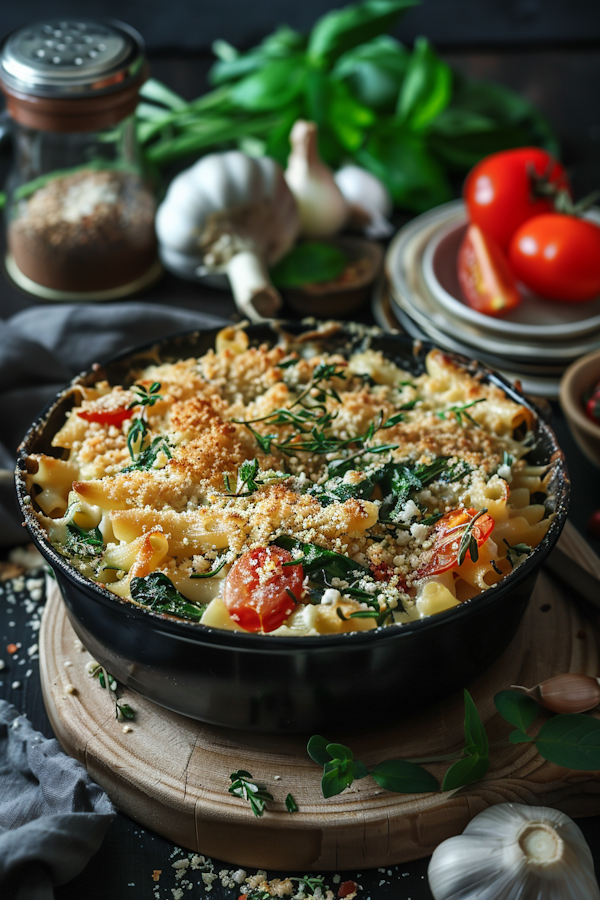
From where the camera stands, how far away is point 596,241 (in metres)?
2.91

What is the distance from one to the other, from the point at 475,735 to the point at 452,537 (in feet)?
1.16

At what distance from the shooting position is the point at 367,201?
3346 millimetres

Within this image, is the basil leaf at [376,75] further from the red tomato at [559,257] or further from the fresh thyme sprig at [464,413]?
the fresh thyme sprig at [464,413]

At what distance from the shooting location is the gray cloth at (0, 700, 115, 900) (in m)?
1.49

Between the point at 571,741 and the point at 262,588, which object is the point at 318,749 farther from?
the point at 571,741

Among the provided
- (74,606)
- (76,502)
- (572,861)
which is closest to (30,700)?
(74,606)

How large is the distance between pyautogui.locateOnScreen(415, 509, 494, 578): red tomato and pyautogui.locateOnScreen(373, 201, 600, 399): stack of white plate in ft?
3.78

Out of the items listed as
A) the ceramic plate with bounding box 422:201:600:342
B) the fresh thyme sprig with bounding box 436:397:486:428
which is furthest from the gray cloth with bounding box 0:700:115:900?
the ceramic plate with bounding box 422:201:600:342

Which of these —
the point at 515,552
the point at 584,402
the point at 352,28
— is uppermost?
the point at 352,28

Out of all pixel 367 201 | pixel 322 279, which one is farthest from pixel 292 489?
pixel 367 201

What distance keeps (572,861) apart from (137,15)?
15.1ft

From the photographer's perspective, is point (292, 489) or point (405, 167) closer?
point (292, 489)

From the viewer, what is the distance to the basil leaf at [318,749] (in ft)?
5.13

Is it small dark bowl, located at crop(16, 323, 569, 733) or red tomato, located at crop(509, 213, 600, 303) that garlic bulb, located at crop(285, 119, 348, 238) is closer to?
red tomato, located at crop(509, 213, 600, 303)
